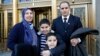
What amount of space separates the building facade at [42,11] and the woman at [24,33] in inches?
243

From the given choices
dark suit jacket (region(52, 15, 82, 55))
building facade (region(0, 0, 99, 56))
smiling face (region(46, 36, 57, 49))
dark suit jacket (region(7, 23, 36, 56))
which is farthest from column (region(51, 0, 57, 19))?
smiling face (region(46, 36, 57, 49))

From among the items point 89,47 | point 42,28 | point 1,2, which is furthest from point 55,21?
point 1,2

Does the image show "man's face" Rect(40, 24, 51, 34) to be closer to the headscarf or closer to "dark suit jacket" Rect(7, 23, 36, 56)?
the headscarf

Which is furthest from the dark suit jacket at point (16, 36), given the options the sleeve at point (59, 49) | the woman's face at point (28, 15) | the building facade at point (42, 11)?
the building facade at point (42, 11)

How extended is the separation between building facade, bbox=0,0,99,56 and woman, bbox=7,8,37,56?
6.17 metres

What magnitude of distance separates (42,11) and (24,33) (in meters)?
9.18

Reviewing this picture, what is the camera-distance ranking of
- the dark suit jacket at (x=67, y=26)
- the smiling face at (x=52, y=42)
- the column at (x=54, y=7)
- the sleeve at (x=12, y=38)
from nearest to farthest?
the smiling face at (x=52, y=42) < the sleeve at (x=12, y=38) < the dark suit jacket at (x=67, y=26) < the column at (x=54, y=7)

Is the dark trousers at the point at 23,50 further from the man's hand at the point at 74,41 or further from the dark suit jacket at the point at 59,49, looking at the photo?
the man's hand at the point at 74,41

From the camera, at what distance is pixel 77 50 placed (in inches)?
143

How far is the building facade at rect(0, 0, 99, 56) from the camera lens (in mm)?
10101

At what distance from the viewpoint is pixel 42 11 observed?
1267cm

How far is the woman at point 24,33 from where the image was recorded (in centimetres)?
344

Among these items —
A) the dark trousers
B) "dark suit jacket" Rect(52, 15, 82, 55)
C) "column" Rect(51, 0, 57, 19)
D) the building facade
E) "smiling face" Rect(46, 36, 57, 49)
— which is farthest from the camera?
"column" Rect(51, 0, 57, 19)

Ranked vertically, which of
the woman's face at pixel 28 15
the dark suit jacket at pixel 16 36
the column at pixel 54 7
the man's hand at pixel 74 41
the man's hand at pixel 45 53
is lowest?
the man's hand at pixel 45 53
